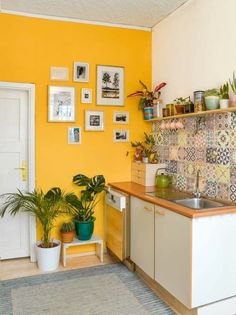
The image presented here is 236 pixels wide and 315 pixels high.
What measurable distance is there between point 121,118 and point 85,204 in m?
1.10

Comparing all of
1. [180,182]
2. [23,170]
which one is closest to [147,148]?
[180,182]

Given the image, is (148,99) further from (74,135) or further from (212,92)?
(212,92)

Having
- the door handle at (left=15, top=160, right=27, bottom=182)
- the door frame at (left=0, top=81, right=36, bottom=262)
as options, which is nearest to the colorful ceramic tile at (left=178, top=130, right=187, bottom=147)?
the door frame at (left=0, top=81, right=36, bottom=262)

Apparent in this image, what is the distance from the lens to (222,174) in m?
2.53

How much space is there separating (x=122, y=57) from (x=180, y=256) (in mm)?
2415

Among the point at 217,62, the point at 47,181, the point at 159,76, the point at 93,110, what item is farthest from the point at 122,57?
the point at 47,181

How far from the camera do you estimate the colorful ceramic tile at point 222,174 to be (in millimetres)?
2479

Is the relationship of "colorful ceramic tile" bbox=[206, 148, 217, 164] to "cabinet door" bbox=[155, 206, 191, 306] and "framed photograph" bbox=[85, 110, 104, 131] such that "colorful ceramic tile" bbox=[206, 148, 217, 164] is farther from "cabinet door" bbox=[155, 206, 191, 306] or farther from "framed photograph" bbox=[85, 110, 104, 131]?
"framed photograph" bbox=[85, 110, 104, 131]

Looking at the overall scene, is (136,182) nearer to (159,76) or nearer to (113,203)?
(113,203)

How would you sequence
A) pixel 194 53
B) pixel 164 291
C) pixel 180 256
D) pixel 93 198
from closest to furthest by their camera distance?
1. pixel 180 256
2. pixel 164 291
3. pixel 194 53
4. pixel 93 198

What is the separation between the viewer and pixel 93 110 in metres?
3.47

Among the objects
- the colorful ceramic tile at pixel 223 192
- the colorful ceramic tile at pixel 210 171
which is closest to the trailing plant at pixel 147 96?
the colorful ceramic tile at pixel 210 171

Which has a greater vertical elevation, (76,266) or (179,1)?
(179,1)

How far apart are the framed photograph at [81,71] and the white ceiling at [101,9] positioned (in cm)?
51
